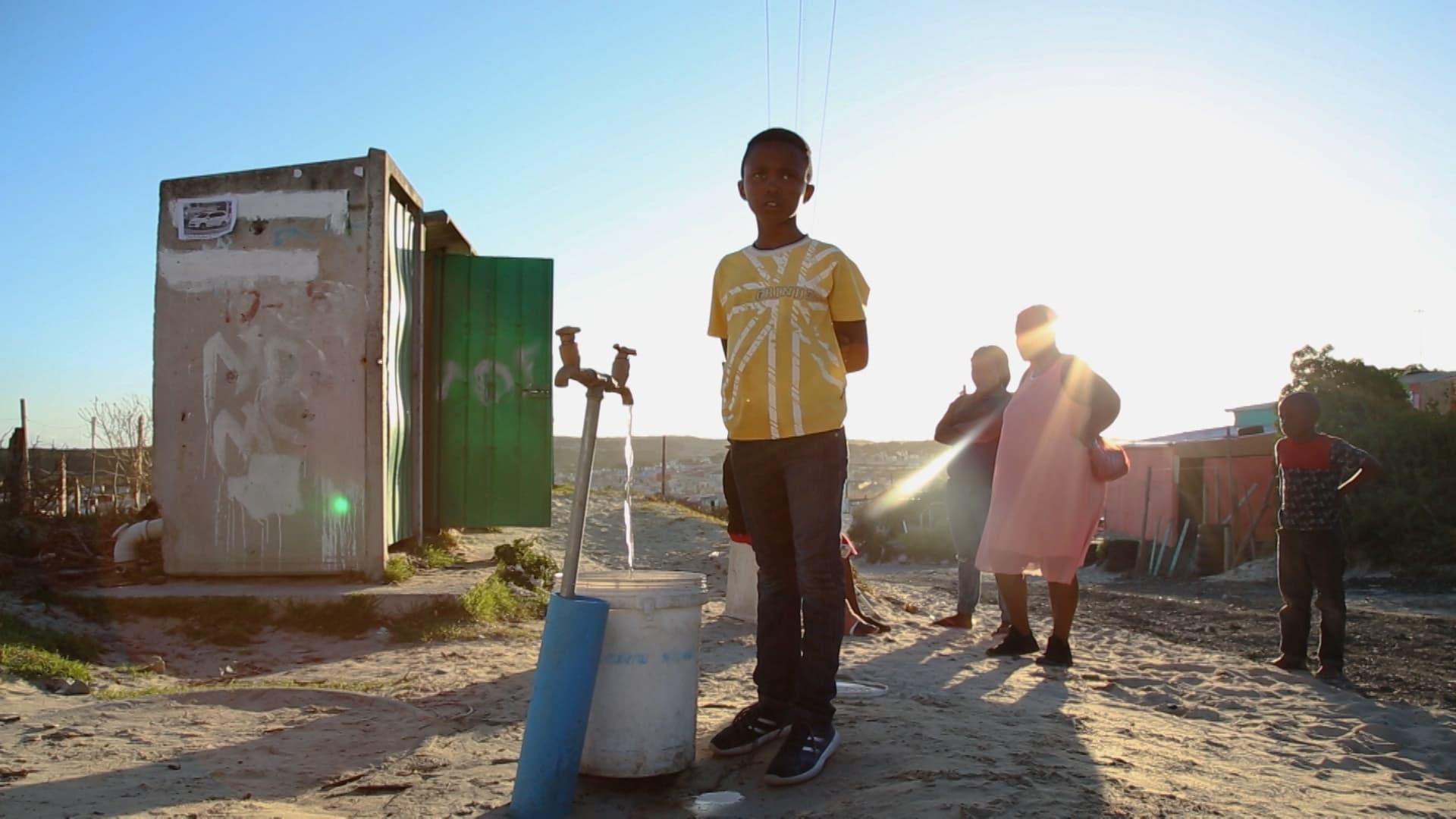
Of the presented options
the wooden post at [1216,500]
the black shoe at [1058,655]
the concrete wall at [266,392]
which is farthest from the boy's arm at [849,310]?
the wooden post at [1216,500]

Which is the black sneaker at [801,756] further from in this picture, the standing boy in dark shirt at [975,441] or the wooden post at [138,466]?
the wooden post at [138,466]

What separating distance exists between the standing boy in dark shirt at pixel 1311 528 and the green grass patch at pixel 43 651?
5.59m

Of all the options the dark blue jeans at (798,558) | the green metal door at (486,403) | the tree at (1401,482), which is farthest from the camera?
the tree at (1401,482)

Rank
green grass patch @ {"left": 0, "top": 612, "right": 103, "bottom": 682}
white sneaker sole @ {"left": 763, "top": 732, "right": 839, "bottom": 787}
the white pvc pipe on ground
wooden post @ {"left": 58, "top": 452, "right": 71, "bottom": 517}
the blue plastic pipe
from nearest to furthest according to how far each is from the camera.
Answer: the blue plastic pipe < white sneaker sole @ {"left": 763, "top": 732, "right": 839, "bottom": 787} < green grass patch @ {"left": 0, "top": 612, "right": 103, "bottom": 682} < the white pvc pipe on ground < wooden post @ {"left": 58, "top": 452, "right": 71, "bottom": 517}

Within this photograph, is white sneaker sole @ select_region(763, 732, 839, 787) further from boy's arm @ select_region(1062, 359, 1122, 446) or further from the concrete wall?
the concrete wall

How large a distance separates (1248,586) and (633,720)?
1381 cm

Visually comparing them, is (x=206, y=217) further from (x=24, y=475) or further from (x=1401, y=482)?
(x=1401, y=482)

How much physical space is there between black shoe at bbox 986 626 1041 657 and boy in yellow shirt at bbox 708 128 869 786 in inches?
91.4

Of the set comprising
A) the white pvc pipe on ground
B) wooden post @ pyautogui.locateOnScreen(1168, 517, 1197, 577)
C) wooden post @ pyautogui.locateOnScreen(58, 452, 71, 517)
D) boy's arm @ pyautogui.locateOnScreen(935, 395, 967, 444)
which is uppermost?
boy's arm @ pyautogui.locateOnScreen(935, 395, 967, 444)

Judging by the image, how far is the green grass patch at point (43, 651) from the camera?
394 centimetres

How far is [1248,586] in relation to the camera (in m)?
13.9

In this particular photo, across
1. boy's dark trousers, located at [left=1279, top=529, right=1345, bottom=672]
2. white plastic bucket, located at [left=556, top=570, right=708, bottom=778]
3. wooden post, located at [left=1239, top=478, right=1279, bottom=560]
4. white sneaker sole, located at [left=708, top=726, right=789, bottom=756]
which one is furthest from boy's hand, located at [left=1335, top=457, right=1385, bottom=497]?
wooden post, located at [left=1239, top=478, right=1279, bottom=560]

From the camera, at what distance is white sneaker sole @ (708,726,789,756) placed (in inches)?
108

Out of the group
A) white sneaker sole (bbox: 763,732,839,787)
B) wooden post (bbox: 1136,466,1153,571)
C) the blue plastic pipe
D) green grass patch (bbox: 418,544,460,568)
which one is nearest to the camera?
the blue plastic pipe
